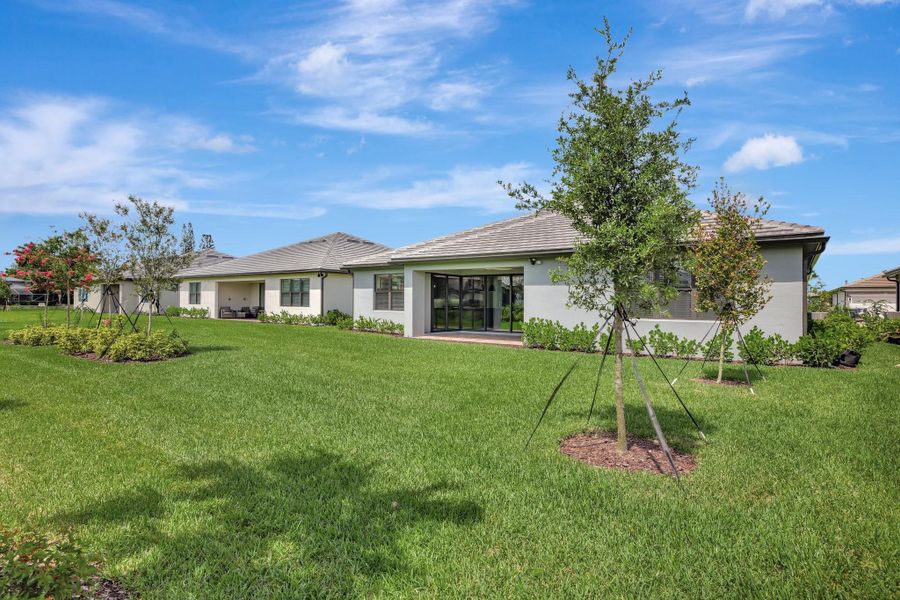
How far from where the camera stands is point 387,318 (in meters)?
21.2

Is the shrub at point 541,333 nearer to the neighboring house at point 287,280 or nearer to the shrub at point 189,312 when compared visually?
the neighboring house at point 287,280

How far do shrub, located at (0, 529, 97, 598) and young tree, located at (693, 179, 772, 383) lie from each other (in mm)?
9851

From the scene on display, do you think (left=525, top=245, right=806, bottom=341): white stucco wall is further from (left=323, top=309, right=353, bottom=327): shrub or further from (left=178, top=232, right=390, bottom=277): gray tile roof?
(left=178, top=232, right=390, bottom=277): gray tile roof

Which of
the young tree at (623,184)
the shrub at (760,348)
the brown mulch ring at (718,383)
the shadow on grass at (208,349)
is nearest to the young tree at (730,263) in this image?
the brown mulch ring at (718,383)

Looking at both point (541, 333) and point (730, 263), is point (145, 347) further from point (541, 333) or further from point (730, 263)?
point (730, 263)

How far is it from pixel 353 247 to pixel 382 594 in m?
28.5

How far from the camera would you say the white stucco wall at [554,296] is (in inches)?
488

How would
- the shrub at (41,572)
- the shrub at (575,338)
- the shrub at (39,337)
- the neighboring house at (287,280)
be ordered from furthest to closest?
1. the neighboring house at (287,280)
2. the shrub at (39,337)
3. the shrub at (575,338)
4. the shrub at (41,572)

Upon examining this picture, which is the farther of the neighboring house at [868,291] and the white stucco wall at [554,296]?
the neighboring house at [868,291]

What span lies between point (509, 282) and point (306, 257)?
536 inches

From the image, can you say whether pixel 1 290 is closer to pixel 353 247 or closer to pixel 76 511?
pixel 353 247

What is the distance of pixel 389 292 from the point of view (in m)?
21.5

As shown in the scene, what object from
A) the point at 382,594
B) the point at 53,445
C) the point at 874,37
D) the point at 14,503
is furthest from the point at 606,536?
the point at 874,37

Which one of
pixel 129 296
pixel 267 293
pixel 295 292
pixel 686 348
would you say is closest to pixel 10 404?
pixel 686 348
